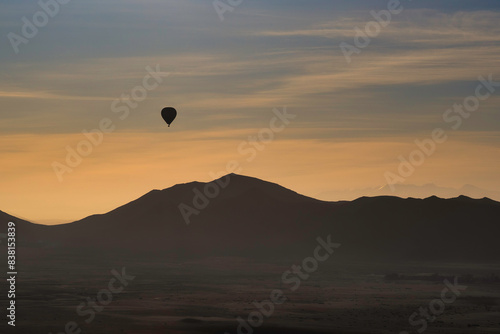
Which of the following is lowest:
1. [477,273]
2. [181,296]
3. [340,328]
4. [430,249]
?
[340,328]

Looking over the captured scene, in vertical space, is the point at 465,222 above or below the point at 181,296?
above

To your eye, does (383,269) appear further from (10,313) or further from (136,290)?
(10,313)

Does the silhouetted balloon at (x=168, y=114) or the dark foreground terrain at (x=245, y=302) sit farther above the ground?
the silhouetted balloon at (x=168, y=114)

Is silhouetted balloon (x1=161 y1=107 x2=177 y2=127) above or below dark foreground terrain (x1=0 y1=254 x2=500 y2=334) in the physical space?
above

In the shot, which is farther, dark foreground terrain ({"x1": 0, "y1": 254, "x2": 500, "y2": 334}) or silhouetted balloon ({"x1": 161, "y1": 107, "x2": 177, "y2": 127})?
silhouetted balloon ({"x1": 161, "y1": 107, "x2": 177, "y2": 127})

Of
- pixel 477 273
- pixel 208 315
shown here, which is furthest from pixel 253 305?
pixel 477 273

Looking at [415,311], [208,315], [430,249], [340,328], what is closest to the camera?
[340,328]

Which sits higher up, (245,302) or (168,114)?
(168,114)

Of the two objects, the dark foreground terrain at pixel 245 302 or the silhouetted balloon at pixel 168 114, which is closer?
the dark foreground terrain at pixel 245 302
